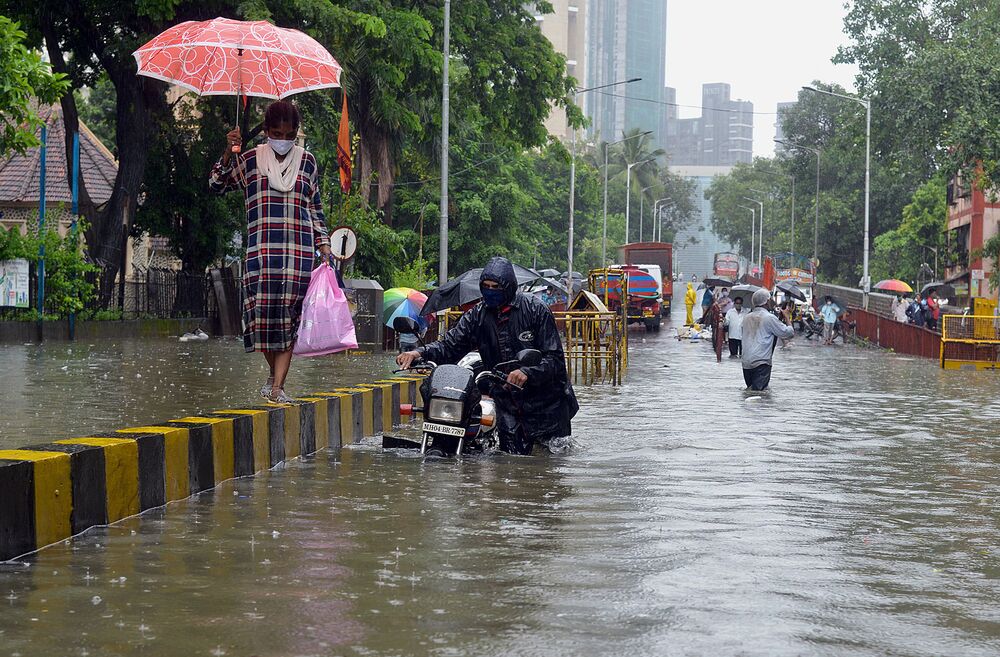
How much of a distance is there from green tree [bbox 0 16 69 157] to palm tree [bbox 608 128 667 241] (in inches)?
3781

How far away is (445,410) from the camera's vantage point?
973 cm

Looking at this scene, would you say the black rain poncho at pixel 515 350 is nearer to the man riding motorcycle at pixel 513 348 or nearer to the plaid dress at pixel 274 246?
the man riding motorcycle at pixel 513 348

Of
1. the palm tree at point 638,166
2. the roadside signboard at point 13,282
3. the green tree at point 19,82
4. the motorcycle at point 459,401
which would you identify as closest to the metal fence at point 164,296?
the roadside signboard at point 13,282

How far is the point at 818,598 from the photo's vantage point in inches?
Answer: 210

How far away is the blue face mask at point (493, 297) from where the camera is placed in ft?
33.4

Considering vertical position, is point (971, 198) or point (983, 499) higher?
point (971, 198)

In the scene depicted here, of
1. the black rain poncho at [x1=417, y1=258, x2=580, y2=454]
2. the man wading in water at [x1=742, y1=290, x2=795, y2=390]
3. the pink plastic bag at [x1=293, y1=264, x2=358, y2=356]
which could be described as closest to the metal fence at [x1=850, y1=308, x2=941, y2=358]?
the man wading in water at [x1=742, y1=290, x2=795, y2=390]

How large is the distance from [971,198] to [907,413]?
46321 millimetres

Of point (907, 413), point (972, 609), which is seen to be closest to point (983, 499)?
point (972, 609)

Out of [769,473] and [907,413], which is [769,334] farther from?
[769,473]

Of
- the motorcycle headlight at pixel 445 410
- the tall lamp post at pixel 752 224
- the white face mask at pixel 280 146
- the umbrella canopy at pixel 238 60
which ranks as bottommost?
the motorcycle headlight at pixel 445 410

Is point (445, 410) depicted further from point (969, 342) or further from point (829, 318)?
point (829, 318)

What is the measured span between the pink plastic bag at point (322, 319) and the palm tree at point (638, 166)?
10458cm

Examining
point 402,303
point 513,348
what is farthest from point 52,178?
point 513,348
